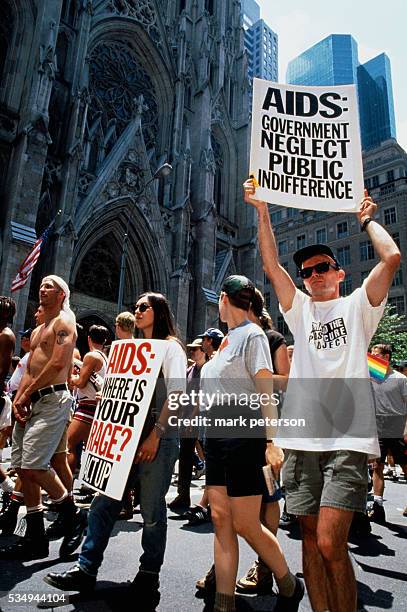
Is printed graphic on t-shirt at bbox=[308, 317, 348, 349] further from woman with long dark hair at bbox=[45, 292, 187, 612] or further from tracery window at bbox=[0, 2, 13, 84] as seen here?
tracery window at bbox=[0, 2, 13, 84]

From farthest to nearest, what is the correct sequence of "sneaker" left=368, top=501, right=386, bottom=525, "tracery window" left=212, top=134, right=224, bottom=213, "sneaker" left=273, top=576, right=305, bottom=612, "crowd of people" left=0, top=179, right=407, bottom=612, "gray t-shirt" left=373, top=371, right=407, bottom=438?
"tracery window" left=212, top=134, right=224, bottom=213
"gray t-shirt" left=373, top=371, right=407, bottom=438
"sneaker" left=368, top=501, right=386, bottom=525
"sneaker" left=273, top=576, right=305, bottom=612
"crowd of people" left=0, top=179, right=407, bottom=612

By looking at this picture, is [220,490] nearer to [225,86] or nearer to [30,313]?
[30,313]

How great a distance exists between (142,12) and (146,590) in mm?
27612

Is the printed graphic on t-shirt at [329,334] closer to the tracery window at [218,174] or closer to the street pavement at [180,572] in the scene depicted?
the street pavement at [180,572]

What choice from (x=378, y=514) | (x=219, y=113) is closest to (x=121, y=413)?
(x=378, y=514)

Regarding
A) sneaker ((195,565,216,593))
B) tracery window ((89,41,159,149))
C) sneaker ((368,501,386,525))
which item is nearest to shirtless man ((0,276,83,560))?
sneaker ((195,565,216,593))

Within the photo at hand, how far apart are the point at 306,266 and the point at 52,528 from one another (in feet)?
11.2

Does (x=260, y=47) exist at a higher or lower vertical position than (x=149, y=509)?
higher

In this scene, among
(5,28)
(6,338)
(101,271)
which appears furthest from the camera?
(101,271)

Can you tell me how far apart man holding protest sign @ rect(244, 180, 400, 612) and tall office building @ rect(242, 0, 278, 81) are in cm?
10638

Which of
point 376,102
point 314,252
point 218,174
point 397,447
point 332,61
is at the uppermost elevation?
point 332,61

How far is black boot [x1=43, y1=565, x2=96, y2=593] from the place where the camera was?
268 cm

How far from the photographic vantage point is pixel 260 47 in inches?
3962

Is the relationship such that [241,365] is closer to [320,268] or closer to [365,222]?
[320,268]
